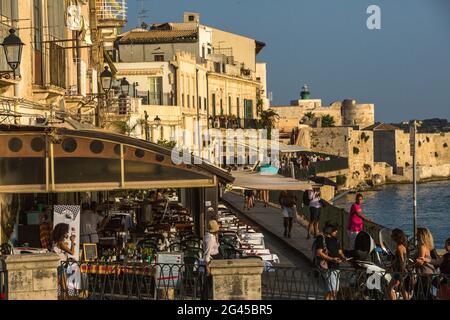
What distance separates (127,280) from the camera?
16.8 metres

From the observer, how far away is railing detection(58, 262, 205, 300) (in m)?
16.5

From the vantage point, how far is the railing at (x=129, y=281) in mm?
16484

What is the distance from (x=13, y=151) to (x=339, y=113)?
13722 cm

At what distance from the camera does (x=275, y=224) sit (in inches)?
1288

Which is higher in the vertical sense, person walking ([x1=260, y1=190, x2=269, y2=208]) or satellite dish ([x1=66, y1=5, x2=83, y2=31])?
satellite dish ([x1=66, y1=5, x2=83, y2=31])

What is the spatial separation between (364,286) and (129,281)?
331cm

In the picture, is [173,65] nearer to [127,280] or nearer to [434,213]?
[434,213]

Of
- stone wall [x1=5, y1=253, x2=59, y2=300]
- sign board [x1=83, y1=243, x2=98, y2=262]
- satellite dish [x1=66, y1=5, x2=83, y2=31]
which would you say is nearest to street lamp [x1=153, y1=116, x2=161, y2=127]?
satellite dish [x1=66, y1=5, x2=83, y2=31]

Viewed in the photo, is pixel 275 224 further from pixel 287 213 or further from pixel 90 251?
pixel 90 251

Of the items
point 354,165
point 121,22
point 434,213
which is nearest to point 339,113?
point 354,165

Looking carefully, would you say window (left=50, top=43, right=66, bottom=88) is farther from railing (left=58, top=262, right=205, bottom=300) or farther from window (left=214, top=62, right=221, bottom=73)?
window (left=214, top=62, right=221, bottom=73)

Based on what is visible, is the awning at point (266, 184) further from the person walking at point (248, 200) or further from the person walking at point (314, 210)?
the person walking at point (248, 200)

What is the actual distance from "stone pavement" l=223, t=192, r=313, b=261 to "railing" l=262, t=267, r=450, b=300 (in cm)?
636

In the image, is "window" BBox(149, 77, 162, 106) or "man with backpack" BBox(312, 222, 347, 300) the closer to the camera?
"man with backpack" BBox(312, 222, 347, 300)
